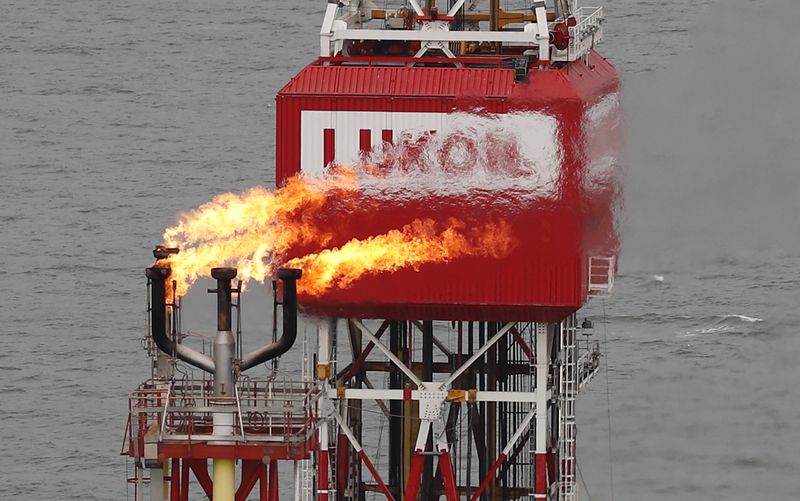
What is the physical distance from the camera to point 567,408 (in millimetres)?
86562

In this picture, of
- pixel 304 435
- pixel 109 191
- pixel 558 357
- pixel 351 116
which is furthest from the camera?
pixel 109 191

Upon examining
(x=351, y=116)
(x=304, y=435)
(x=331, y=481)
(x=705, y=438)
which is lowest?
(x=705, y=438)

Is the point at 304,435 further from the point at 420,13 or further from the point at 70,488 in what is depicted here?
the point at 70,488

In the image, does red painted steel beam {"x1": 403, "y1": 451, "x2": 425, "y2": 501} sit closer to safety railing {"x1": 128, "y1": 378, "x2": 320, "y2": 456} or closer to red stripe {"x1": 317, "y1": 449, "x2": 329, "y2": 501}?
red stripe {"x1": 317, "y1": 449, "x2": 329, "y2": 501}

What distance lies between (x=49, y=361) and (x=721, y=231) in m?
54.1

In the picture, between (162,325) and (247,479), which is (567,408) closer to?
(247,479)

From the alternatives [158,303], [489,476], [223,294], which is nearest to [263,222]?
[158,303]

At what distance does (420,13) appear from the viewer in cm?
8281

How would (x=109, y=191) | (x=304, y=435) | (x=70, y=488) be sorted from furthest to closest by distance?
(x=109, y=191), (x=70, y=488), (x=304, y=435)

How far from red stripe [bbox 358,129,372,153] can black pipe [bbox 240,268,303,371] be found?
6603 millimetres

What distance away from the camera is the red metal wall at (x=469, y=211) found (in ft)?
265

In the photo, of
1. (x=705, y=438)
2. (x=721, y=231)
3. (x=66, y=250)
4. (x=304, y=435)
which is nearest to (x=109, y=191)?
(x=66, y=250)

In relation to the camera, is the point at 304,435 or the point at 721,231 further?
the point at 721,231

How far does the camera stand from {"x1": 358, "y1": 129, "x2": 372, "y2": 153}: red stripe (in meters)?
81.3
